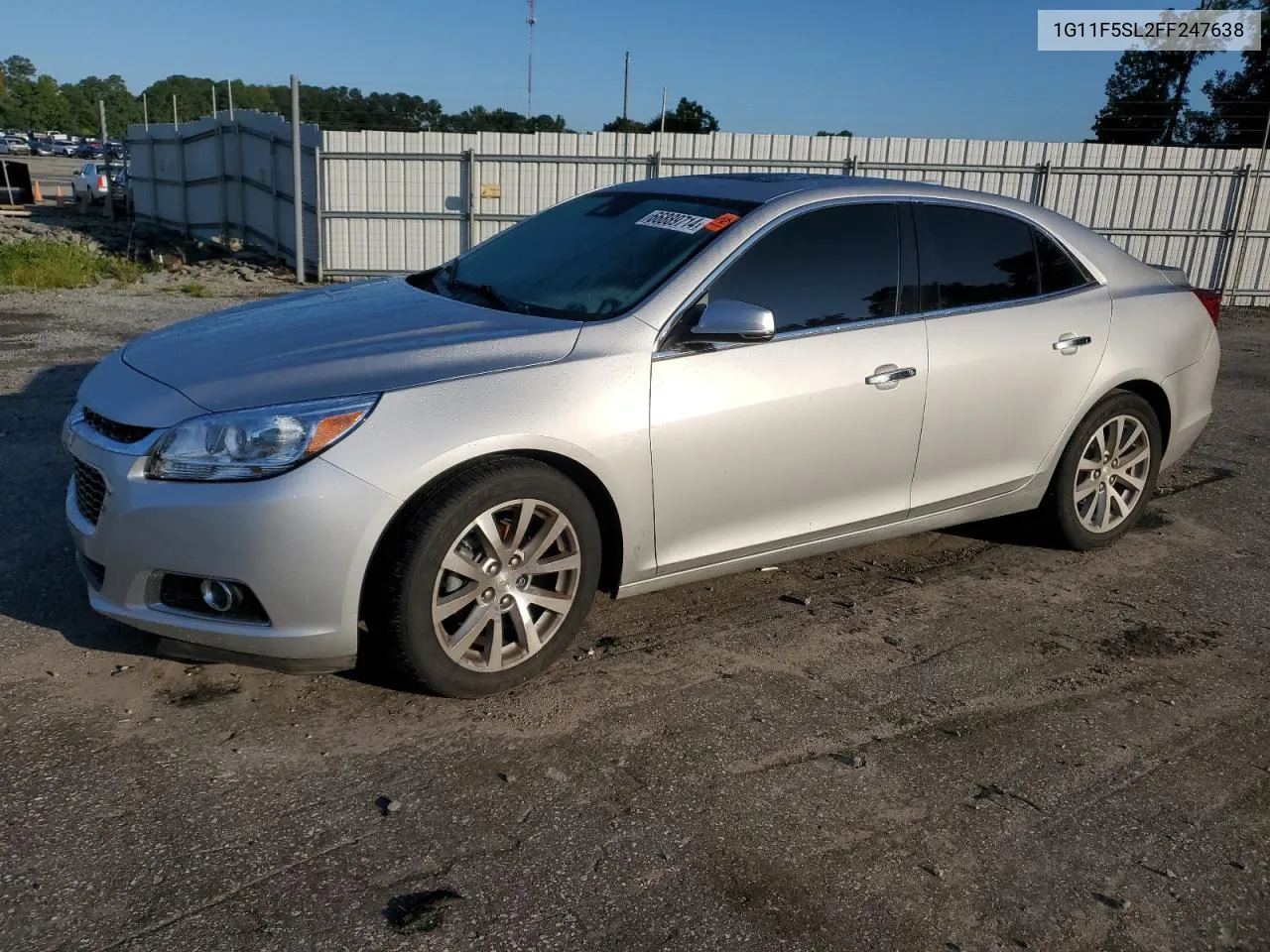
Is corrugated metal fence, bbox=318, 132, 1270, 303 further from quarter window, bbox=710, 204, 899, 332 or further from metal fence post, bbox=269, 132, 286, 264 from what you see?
quarter window, bbox=710, 204, 899, 332

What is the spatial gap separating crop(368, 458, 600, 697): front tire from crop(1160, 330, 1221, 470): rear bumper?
318cm

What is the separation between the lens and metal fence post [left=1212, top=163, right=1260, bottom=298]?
16.7 meters

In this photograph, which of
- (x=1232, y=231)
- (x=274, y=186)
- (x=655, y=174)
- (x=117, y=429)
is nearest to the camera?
(x=117, y=429)

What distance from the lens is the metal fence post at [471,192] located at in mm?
15750

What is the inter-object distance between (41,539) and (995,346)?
13.5 ft

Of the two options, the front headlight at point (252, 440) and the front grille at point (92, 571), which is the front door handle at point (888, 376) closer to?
the front headlight at point (252, 440)

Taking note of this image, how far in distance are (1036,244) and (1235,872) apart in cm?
286

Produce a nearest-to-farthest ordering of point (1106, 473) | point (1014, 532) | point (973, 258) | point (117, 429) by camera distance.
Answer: point (117, 429)
point (973, 258)
point (1106, 473)
point (1014, 532)

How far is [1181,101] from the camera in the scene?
2141 cm

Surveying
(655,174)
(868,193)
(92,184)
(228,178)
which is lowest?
(92,184)

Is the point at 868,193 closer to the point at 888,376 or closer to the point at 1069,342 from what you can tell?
the point at 888,376

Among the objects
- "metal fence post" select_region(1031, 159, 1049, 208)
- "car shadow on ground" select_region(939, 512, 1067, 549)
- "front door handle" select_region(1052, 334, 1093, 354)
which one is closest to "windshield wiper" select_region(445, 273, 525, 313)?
"front door handle" select_region(1052, 334, 1093, 354)

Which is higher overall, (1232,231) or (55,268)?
(1232,231)

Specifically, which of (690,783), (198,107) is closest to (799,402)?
(690,783)
